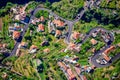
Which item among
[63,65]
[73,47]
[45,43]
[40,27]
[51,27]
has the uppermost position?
[40,27]

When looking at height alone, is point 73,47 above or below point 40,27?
below

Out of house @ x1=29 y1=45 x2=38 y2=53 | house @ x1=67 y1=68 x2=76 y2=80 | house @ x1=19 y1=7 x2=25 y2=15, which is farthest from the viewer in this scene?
house @ x1=19 y1=7 x2=25 y2=15

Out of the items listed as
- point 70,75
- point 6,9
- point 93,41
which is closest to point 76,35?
point 93,41

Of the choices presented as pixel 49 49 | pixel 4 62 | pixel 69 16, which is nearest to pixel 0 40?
pixel 4 62

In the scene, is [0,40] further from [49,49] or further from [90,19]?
[90,19]

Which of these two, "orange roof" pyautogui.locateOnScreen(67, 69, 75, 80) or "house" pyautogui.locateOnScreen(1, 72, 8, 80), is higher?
"house" pyautogui.locateOnScreen(1, 72, 8, 80)

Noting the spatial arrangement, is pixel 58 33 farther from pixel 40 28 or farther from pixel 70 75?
pixel 70 75

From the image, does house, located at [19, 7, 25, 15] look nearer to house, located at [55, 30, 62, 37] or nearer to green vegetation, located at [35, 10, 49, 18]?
green vegetation, located at [35, 10, 49, 18]

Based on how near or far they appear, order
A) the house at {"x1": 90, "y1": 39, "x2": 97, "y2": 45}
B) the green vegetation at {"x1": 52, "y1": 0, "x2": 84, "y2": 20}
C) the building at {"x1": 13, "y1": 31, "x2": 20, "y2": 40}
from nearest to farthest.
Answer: the house at {"x1": 90, "y1": 39, "x2": 97, "y2": 45} → the building at {"x1": 13, "y1": 31, "x2": 20, "y2": 40} → the green vegetation at {"x1": 52, "y1": 0, "x2": 84, "y2": 20}

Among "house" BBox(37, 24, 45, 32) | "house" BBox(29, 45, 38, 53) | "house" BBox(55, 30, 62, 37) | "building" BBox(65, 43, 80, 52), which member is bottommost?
"building" BBox(65, 43, 80, 52)

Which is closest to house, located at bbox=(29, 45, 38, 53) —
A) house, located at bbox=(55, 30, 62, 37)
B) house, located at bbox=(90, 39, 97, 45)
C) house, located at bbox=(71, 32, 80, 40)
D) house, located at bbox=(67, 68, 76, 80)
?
house, located at bbox=(55, 30, 62, 37)

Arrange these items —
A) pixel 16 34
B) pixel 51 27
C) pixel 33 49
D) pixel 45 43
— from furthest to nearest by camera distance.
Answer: pixel 51 27 < pixel 16 34 < pixel 45 43 < pixel 33 49
